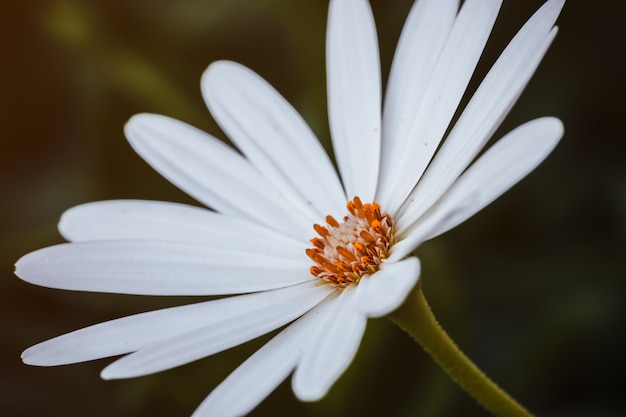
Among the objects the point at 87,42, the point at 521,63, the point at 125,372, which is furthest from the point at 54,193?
the point at 521,63

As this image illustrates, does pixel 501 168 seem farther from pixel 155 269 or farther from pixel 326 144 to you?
pixel 326 144

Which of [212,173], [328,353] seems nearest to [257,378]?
[328,353]

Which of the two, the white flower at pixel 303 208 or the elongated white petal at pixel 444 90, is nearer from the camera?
the white flower at pixel 303 208

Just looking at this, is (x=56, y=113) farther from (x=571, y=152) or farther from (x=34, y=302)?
(x=571, y=152)

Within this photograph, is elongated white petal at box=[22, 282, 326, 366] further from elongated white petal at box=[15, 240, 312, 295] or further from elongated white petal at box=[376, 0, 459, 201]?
elongated white petal at box=[376, 0, 459, 201]

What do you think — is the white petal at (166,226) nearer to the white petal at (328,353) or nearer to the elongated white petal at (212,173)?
the elongated white petal at (212,173)

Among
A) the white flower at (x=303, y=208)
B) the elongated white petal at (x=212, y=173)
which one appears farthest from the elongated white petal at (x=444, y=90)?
the elongated white petal at (x=212, y=173)

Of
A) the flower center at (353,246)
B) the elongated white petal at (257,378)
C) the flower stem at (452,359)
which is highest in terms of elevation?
the flower center at (353,246)

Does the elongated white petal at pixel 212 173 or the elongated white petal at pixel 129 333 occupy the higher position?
the elongated white petal at pixel 212 173
